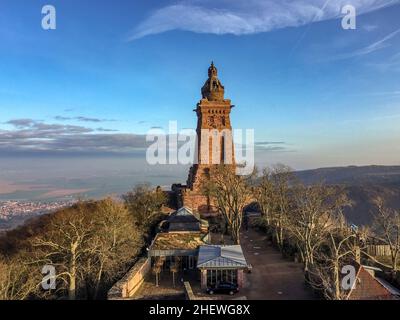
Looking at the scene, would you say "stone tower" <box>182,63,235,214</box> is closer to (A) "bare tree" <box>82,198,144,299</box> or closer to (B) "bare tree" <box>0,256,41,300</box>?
(A) "bare tree" <box>82,198,144,299</box>

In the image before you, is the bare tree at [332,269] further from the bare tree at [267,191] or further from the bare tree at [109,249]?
the bare tree at [109,249]

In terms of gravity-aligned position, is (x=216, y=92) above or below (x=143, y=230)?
above

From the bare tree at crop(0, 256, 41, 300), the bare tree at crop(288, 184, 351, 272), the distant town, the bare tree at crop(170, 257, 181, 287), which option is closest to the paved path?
the bare tree at crop(288, 184, 351, 272)
